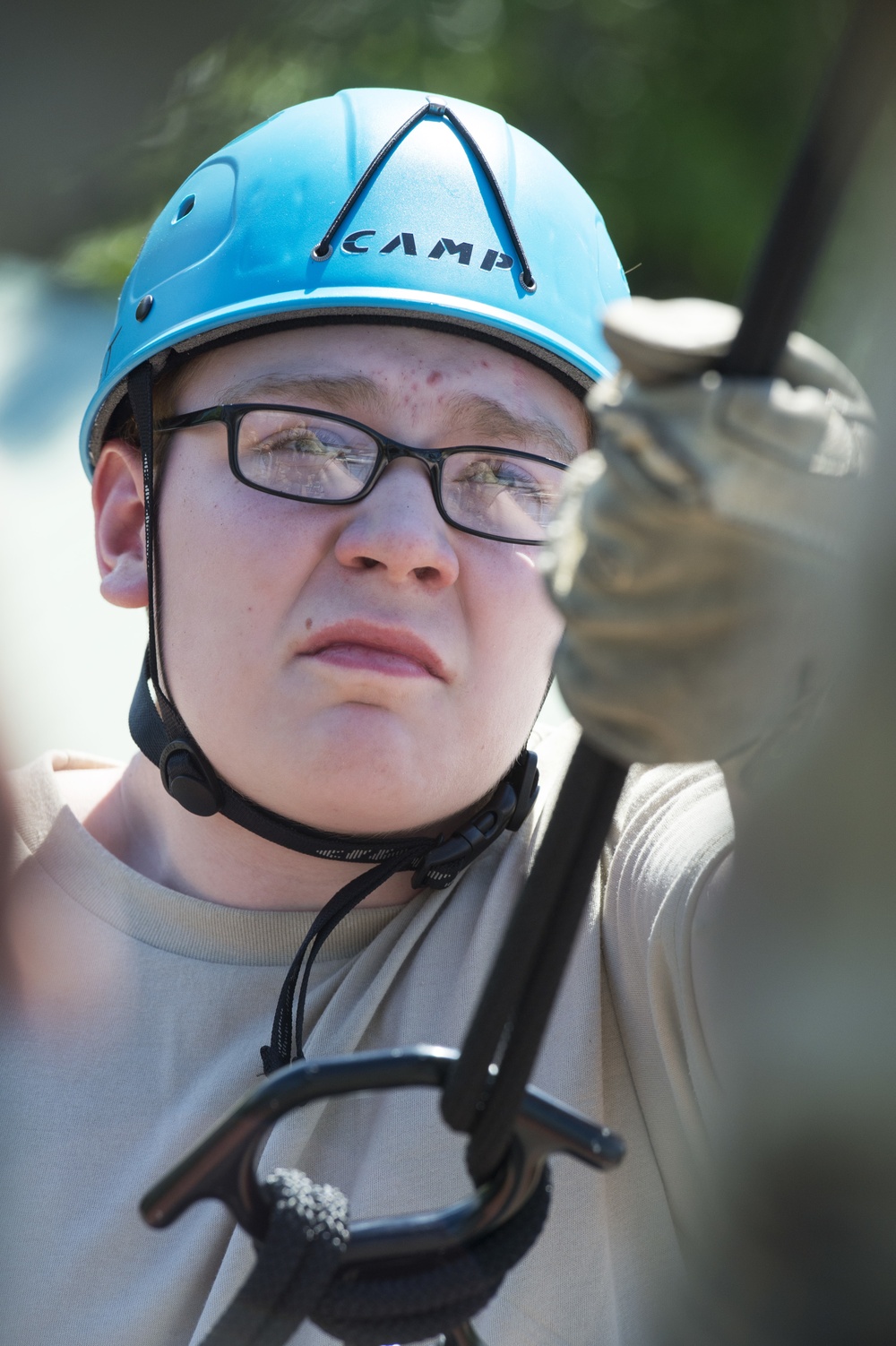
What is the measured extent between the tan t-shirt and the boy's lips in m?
0.30

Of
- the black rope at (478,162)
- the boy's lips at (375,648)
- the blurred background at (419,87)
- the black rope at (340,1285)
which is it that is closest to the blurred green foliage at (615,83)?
the blurred background at (419,87)

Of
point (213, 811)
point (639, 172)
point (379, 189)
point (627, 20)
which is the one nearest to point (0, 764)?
point (213, 811)

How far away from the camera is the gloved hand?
754mm

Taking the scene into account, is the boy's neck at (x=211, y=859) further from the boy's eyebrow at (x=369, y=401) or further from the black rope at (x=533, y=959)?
the black rope at (x=533, y=959)

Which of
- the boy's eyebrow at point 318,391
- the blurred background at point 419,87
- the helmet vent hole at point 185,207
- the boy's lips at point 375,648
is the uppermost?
the blurred background at point 419,87

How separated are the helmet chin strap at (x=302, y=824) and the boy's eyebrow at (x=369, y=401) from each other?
0.20 meters

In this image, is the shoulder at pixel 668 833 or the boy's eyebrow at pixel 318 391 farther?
the boy's eyebrow at pixel 318 391

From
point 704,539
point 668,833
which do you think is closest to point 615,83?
point 668,833

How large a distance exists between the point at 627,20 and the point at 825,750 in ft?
28.2

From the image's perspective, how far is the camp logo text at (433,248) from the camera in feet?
5.85

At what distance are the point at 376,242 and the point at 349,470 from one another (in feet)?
1.28

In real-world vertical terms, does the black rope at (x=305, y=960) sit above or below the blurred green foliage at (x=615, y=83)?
below

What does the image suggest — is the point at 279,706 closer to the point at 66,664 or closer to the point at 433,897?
the point at 433,897

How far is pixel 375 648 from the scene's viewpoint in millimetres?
1497
